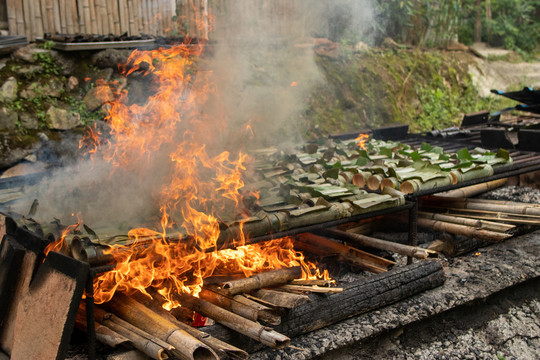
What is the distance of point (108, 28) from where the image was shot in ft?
30.7

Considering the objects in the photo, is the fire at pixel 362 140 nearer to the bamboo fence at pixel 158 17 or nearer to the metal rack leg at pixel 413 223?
the metal rack leg at pixel 413 223

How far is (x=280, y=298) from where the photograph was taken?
355cm

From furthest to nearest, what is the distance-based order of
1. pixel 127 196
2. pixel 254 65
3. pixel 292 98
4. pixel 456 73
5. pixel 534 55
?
pixel 534 55 → pixel 456 73 → pixel 292 98 → pixel 254 65 → pixel 127 196

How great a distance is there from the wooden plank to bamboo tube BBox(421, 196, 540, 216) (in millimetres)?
4391

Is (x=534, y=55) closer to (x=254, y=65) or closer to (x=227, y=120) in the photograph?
(x=254, y=65)

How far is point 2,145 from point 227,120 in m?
3.91

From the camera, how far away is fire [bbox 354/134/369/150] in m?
6.69

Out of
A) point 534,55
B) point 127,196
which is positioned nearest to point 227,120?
point 127,196

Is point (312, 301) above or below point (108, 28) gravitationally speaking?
below

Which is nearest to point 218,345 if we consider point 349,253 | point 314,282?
point 314,282

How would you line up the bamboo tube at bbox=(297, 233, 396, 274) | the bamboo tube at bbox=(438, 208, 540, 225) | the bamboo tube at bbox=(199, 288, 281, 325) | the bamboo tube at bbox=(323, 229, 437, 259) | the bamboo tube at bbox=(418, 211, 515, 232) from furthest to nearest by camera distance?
1. the bamboo tube at bbox=(438, 208, 540, 225)
2. the bamboo tube at bbox=(418, 211, 515, 232)
3. the bamboo tube at bbox=(297, 233, 396, 274)
4. the bamboo tube at bbox=(323, 229, 437, 259)
5. the bamboo tube at bbox=(199, 288, 281, 325)

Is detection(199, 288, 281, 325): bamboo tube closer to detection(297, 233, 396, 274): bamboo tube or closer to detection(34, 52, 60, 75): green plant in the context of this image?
detection(297, 233, 396, 274): bamboo tube

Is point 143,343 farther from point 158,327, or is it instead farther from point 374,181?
point 374,181

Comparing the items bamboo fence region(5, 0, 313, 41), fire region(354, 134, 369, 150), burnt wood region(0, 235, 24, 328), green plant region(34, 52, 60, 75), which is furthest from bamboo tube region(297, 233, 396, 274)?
green plant region(34, 52, 60, 75)
